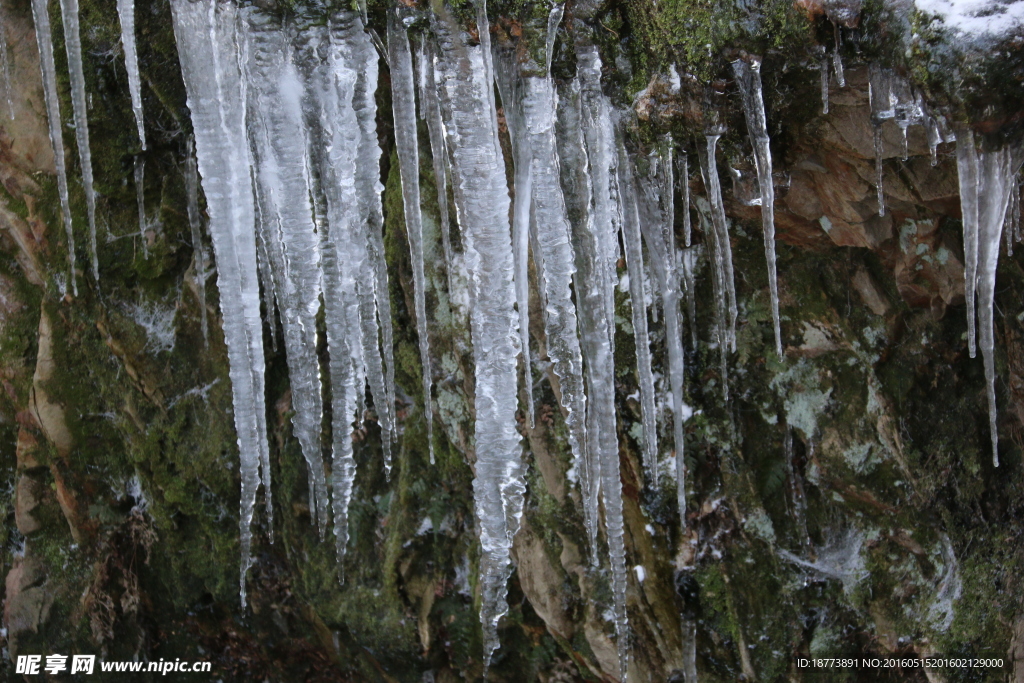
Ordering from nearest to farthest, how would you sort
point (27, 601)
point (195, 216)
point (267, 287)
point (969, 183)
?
point (969, 183), point (267, 287), point (195, 216), point (27, 601)

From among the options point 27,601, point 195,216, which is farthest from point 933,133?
point 27,601

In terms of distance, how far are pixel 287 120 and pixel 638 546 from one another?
98.1 inches

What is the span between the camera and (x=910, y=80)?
195 cm

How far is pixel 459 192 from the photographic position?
2.22 metres

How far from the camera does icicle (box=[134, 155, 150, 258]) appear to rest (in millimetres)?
4301

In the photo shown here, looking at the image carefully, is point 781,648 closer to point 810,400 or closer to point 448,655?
point 810,400

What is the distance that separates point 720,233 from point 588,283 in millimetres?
594

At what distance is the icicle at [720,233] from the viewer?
2.37 meters

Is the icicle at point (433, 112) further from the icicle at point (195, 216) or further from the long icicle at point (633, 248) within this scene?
the icicle at point (195, 216)

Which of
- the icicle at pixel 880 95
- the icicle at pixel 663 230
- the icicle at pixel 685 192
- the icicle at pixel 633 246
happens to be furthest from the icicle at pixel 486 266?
the icicle at pixel 880 95

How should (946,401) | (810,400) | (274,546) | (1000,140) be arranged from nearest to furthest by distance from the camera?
1. (1000,140)
2. (946,401)
3. (810,400)
4. (274,546)

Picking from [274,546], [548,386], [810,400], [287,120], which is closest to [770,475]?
[810,400]

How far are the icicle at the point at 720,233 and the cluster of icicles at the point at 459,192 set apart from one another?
0.02 meters

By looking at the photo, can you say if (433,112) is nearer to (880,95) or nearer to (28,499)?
(880,95)
